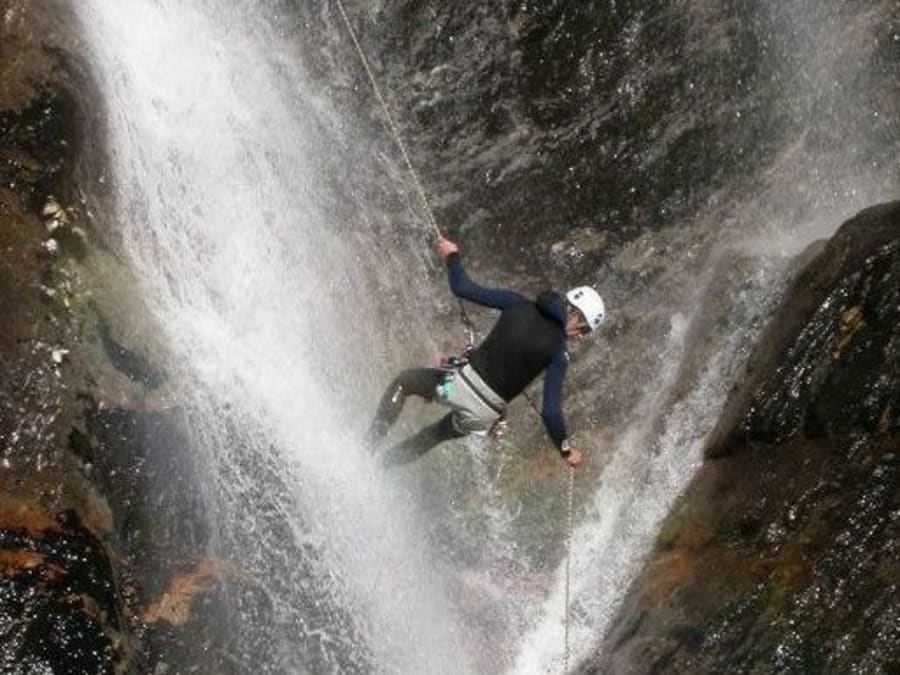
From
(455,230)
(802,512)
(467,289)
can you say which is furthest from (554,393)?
(455,230)

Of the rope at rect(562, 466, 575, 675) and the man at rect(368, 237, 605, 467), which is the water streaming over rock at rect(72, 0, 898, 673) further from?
the man at rect(368, 237, 605, 467)

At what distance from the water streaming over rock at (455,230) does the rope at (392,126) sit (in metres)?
0.17

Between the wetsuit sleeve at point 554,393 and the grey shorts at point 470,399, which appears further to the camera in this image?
the grey shorts at point 470,399

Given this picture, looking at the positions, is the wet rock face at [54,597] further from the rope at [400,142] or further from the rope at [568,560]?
the rope at [400,142]

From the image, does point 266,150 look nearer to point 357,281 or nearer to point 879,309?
point 357,281

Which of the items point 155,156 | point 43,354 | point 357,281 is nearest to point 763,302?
point 357,281

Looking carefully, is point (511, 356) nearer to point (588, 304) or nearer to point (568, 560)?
point (588, 304)

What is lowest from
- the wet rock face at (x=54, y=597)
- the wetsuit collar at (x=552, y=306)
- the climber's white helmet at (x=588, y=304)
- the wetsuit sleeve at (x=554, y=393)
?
the wetsuit sleeve at (x=554, y=393)

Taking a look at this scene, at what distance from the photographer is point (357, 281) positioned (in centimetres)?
1226

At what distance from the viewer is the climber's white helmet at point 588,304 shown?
9.77 metres

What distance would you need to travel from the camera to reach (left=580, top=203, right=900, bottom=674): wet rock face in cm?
823

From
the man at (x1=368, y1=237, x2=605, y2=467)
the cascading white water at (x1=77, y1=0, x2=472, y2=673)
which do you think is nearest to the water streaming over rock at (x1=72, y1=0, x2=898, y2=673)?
the cascading white water at (x1=77, y1=0, x2=472, y2=673)

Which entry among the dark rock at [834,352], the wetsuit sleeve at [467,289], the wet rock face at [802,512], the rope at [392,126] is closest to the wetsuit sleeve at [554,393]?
the wetsuit sleeve at [467,289]

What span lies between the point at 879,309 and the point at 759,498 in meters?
2.17
